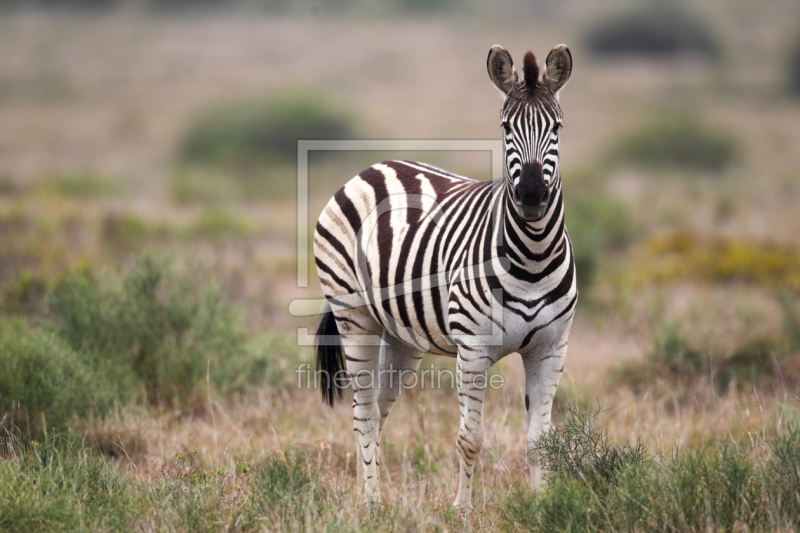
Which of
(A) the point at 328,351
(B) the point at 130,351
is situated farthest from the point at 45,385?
(A) the point at 328,351

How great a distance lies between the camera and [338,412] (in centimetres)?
588

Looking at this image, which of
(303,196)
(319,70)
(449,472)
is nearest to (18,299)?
(449,472)

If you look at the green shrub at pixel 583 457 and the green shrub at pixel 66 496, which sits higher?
the green shrub at pixel 583 457

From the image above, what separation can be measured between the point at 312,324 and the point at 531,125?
5133 millimetres

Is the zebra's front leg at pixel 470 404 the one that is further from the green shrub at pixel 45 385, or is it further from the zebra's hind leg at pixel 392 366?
the green shrub at pixel 45 385

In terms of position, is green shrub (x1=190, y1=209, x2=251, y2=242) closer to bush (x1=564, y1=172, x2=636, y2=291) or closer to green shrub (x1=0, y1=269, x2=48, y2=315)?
green shrub (x1=0, y1=269, x2=48, y2=315)

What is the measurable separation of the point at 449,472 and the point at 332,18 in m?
43.3

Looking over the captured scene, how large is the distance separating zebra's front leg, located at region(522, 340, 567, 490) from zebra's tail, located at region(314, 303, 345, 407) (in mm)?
1618

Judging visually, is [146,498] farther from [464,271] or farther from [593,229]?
[593,229]

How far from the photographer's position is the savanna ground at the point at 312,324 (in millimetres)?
3438

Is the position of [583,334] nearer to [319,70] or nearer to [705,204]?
[705,204]

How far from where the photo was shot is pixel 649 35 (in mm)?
41062

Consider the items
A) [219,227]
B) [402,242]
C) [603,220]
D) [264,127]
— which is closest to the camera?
[402,242]

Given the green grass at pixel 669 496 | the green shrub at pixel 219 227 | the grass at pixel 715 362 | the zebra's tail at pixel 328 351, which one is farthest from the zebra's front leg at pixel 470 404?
the green shrub at pixel 219 227
